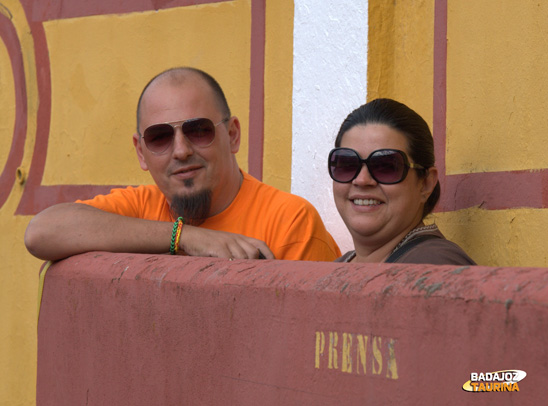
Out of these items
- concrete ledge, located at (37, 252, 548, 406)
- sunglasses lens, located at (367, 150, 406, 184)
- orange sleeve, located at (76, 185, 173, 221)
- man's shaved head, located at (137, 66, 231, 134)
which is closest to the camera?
concrete ledge, located at (37, 252, 548, 406)

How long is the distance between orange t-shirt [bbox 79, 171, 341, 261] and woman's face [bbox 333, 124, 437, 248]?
35 cm

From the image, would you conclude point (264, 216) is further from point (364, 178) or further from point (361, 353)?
point (361, 353)

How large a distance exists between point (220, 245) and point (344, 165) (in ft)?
1.29

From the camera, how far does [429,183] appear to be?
2.26 metres

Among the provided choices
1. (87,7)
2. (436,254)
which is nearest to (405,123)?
(436,254)

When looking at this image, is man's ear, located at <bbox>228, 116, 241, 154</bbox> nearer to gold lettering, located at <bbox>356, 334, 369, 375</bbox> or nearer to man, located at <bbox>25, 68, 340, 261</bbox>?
man, located at <bbox>25, 68, 340, 261</bbox>

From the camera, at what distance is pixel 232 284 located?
1.79 m

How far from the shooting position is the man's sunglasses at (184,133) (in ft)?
8.77

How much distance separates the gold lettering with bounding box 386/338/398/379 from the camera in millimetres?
1431

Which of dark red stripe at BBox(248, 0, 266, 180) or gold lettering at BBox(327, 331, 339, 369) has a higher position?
dark red stripe at BBox(248, 0, 266, 180)

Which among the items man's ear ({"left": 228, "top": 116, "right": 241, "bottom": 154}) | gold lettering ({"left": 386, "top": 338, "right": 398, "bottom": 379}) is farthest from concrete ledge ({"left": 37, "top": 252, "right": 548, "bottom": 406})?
man's ear ({"left": 228, "top": 116, "right": 241, "bottom": 154})

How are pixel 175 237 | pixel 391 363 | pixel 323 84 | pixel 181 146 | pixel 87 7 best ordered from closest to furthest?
pixel 391 363, pixel 175 237, pixel 181 146, pixel 323 84, pixel 87 7

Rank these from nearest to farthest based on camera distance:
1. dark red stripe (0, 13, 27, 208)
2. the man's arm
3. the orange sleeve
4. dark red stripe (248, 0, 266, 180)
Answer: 1. the man's arm
2. the orange sleeve
3. dark red stripe (248, 0, 266, 180)
4. dark red stripe (0, 13, 27, 208)

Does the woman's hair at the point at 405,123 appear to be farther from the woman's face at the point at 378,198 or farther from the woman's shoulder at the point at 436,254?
the woman's shoulder at the point at 436,254
